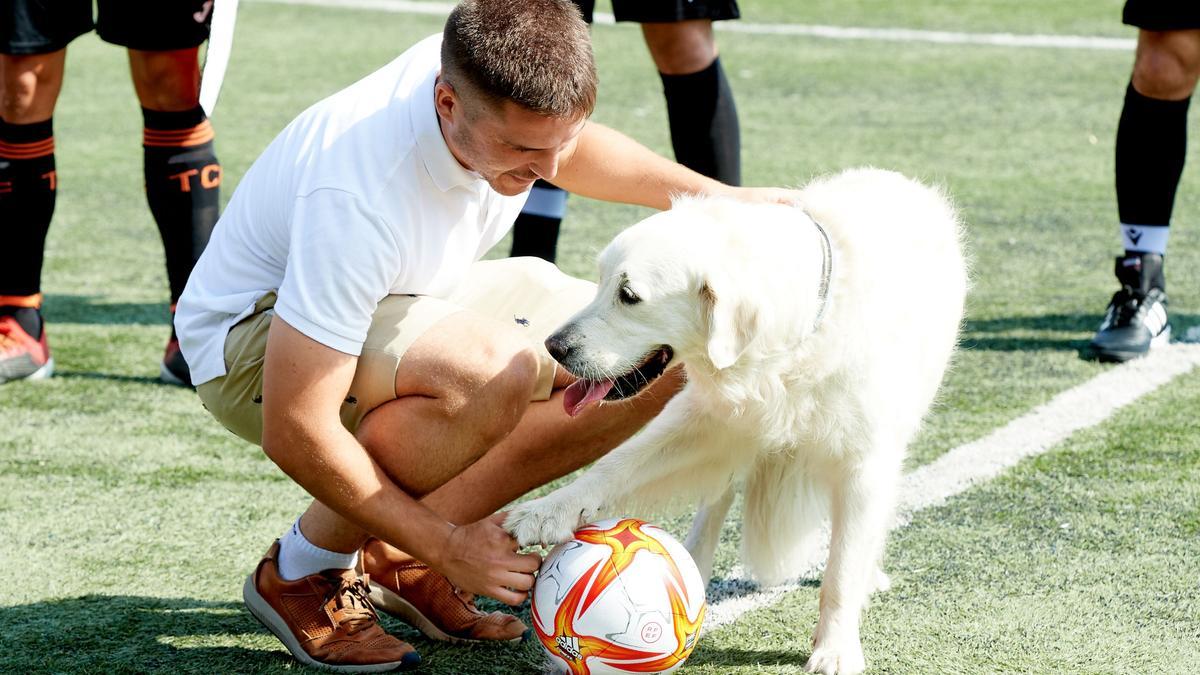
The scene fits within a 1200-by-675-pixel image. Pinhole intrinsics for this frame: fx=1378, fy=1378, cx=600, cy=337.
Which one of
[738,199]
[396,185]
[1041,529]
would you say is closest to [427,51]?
[396,185]

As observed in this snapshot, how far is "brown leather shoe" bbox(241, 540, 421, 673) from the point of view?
2.87m

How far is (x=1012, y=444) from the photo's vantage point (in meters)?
4.10

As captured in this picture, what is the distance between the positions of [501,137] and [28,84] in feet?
8.50

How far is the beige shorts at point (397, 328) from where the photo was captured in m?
2.87

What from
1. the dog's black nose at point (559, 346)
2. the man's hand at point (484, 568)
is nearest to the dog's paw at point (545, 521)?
the man's hand at point (484, 568)

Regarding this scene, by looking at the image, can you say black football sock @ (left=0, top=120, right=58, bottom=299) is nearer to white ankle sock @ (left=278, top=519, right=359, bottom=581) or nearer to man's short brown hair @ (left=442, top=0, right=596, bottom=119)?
white ankle sock @ (left=278, top=519, right=359, bottom=581)

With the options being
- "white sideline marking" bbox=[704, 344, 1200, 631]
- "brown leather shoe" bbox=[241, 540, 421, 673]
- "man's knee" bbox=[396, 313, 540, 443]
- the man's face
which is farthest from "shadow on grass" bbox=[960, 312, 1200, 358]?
"brown leather shoe" bbox=[241, 540, 421, 673]

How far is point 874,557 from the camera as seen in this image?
118 inches

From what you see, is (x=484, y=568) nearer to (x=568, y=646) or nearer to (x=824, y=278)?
(x=568, y=646)

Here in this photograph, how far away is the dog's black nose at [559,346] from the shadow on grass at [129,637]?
0.87 meters

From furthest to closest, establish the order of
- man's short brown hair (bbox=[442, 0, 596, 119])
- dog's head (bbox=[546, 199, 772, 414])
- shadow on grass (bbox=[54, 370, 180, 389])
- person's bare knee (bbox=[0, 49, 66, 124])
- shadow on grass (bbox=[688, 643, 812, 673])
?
1. shadow on grass (bbox=[54, 370, 180, 389])
2. person's bare knee (bbox=[0, 49, 66, 124])
3. shadow on grass (bbox=[688, 643, 812, 673])
4. dog's head (bbox=[546, 199, 772, 414])
5. man's short brown hair (bbox=[442, 0, 596, 119])

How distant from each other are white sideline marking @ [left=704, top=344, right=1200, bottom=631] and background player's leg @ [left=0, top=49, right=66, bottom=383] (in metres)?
2.71

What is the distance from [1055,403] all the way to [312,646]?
264cm

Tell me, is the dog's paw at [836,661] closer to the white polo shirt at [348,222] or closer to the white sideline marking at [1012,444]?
the white sideline marking at [1012,444]
